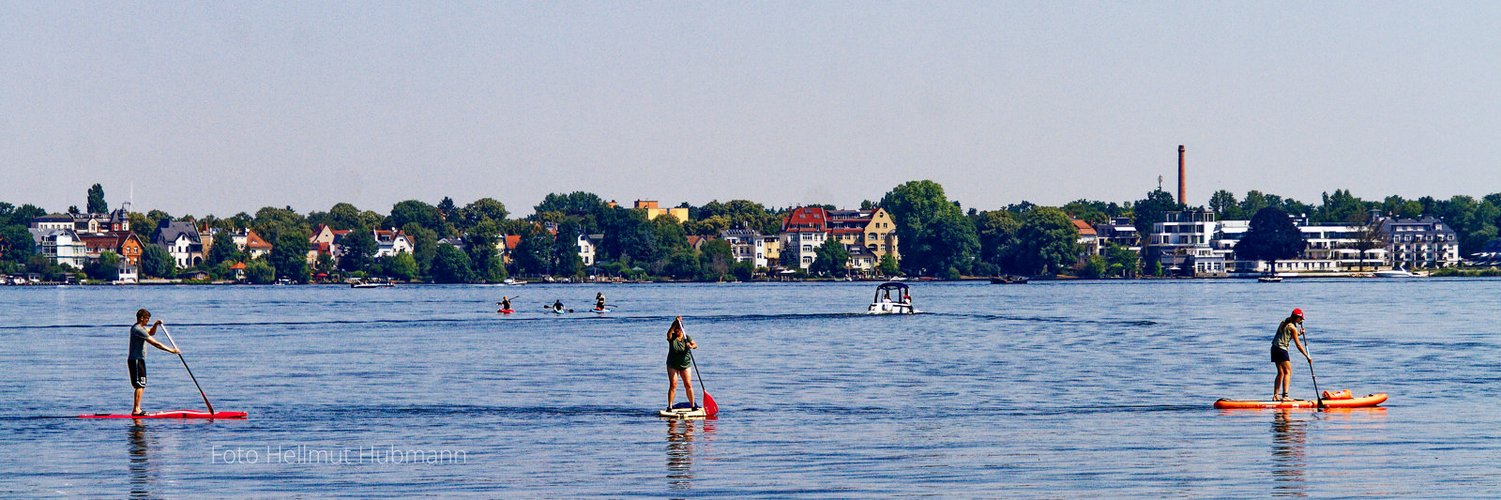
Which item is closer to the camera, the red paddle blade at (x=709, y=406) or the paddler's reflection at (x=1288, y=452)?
the paddler's reflection at (x=1288, y=452)

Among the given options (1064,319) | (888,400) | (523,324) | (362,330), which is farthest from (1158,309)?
(888,400)

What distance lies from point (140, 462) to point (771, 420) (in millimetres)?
11660

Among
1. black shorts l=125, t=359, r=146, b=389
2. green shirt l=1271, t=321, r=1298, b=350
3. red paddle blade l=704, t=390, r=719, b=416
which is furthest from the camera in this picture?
green shirt l=1271, t=321, r=1298, b=350

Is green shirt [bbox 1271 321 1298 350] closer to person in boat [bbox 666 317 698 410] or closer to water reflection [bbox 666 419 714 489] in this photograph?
water reflection [bbox 666 419 714 489]

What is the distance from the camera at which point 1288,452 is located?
2772 cm

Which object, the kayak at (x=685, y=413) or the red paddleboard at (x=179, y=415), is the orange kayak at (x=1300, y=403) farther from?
the red paddleboard at (x=179, y=415)

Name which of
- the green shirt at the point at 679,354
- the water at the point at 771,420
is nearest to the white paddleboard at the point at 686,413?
the water at the point at 771,420

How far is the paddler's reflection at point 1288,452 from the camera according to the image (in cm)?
2381

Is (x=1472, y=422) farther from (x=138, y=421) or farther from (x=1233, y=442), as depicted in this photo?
(x=138, y=421)

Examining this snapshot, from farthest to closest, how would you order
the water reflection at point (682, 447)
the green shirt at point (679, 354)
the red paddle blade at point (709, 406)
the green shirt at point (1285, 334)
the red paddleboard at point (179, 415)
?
1. the green shirt at point (1285, 334)
2. the red paddle blade at point (709, 406)
3. the green shirt at point (679, 354)
4. the red paddleboard at point (179, 415)
5. the water reflection at point (682, 447)

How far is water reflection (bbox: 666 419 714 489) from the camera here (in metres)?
24.7

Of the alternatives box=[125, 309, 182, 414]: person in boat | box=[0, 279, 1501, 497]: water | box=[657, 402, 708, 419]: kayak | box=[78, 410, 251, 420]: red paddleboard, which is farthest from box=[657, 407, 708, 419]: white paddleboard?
box=[125, 309, 182, 414]: person in boat

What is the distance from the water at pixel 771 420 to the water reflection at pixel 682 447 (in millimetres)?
105

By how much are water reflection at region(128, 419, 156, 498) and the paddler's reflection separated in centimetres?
1489
